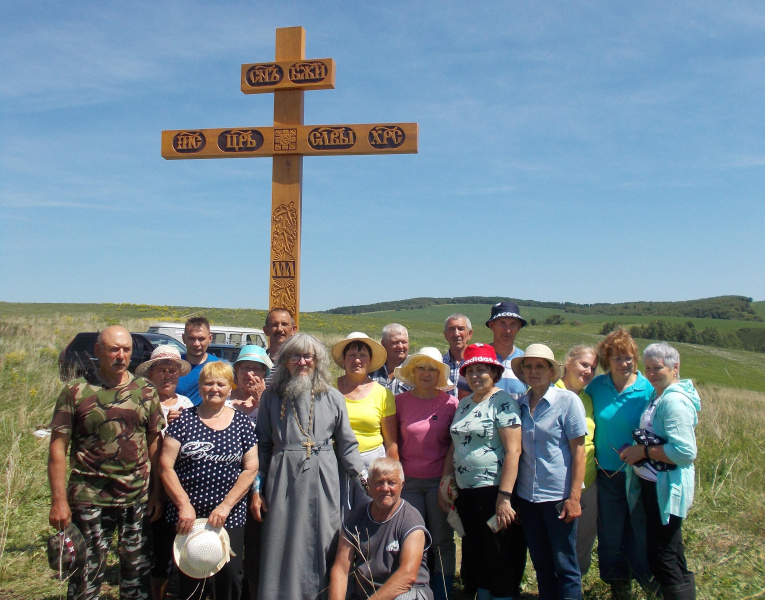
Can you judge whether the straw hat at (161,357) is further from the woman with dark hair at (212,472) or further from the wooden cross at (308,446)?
the wooden cross at (308,446)

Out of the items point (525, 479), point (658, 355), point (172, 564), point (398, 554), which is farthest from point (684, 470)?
point (172, 564)

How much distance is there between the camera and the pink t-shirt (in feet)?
12.6

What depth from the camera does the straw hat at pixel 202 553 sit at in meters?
3.29

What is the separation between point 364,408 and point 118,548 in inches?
61.7

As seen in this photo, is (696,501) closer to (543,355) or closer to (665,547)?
(665,547)

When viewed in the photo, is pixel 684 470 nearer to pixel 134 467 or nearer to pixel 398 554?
pixel 398 554

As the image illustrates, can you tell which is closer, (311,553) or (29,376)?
(311,553)

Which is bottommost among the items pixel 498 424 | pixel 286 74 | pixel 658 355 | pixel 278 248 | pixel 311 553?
pixel 311 553

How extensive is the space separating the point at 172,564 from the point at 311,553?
3.11 ft

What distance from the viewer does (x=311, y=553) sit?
3.45 metres

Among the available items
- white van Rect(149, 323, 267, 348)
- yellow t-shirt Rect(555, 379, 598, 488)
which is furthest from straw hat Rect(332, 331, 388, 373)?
Result: white van Rect(149, 323, 267, 348)

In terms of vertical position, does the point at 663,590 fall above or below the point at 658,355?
below

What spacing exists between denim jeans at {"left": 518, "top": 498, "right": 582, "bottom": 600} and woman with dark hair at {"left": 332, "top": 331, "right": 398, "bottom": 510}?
882 mm

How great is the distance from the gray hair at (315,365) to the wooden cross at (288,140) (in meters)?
2.09
